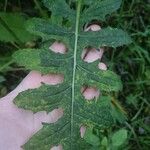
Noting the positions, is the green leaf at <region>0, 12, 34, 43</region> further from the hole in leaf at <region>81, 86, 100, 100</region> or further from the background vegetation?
the hole in leaf at <region>81, 86, 100, 100</region>

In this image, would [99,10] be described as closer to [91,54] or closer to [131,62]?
[91,54]

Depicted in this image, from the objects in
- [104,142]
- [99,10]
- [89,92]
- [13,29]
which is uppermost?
[99,10]

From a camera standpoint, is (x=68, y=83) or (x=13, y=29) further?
(x=13, y=29)

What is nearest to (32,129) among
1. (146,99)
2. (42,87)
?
(42,87)

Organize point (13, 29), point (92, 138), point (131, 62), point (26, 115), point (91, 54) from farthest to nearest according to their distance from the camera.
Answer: point (131, 62)
point (13, 29)
point (92, 138)
point (91, 54)
point (26, 115)

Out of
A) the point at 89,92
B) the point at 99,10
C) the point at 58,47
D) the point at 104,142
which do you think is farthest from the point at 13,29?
the point at 104,142

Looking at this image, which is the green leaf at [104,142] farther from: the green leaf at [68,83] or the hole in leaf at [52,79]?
the hole in leaf at [52,79]

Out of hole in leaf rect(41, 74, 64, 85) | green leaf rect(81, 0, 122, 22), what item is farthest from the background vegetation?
hole in leaf rect(41, 74, 64, 85)
